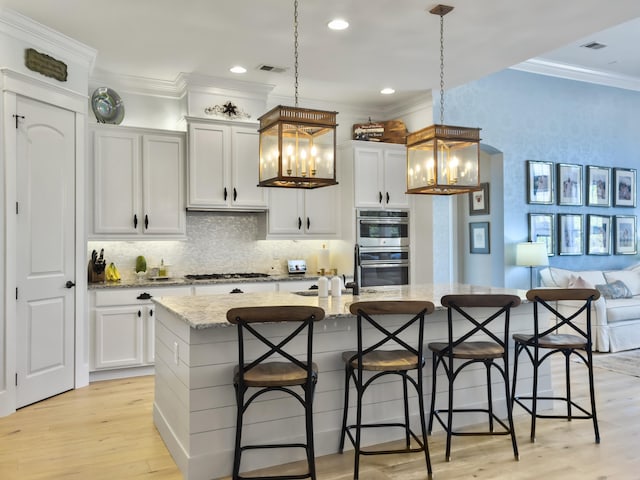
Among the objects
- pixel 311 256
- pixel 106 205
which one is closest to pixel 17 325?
pixel 106 205

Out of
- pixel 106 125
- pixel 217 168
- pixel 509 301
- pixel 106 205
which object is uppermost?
pixel 106 125

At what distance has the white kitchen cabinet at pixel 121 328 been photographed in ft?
15.8

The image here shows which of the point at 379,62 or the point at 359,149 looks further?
the point at 359,149

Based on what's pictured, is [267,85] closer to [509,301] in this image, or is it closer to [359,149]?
[359,149]

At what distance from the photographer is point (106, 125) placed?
16.7 feet

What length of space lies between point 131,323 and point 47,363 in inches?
31.9

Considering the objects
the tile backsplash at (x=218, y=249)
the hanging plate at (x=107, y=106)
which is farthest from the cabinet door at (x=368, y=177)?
the hanging plate at (x=107, y=106)

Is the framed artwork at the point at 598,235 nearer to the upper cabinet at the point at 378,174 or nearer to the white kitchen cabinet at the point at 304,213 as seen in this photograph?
the upper cabinet at the point at 378,174

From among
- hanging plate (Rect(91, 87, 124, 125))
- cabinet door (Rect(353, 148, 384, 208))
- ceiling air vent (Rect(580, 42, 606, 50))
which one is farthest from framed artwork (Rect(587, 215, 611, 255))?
hanging plate (Rect(91, 87, 124, 125))

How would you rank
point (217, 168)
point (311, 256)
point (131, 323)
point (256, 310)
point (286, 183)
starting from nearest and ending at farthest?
point (256, 310) < point (286, 183) < point (131, 323) < point (217, 168) < point (311, 256)

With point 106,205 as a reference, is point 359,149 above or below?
above

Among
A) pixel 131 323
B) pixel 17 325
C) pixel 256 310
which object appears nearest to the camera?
pixel 256 310

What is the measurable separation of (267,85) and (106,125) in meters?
1.70

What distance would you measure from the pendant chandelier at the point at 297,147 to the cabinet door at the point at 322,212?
2.62 meters
